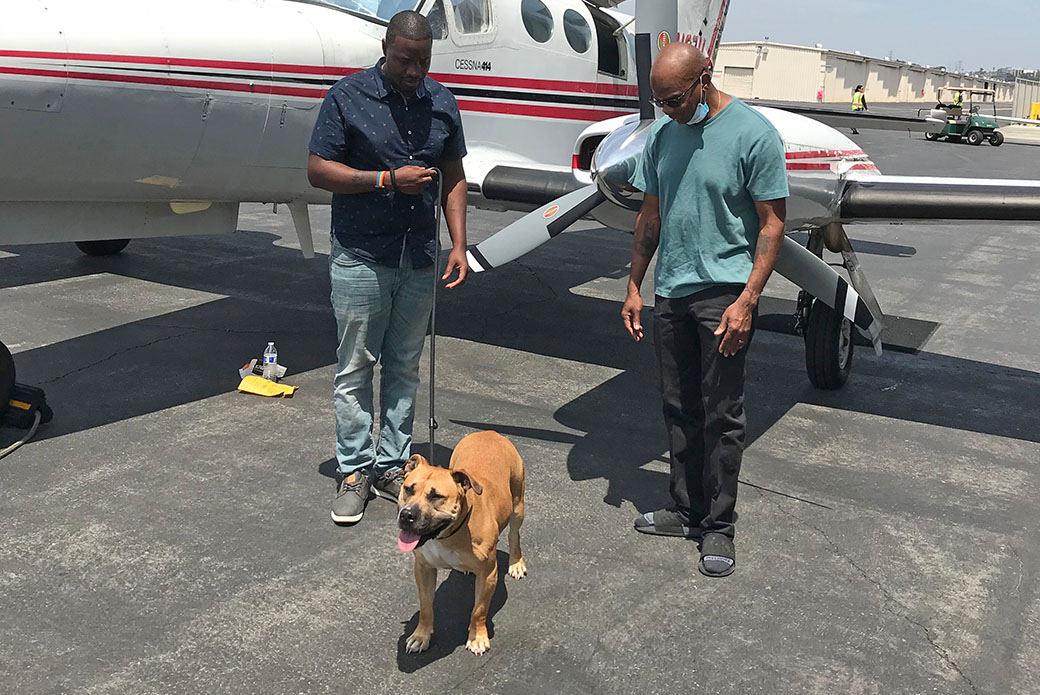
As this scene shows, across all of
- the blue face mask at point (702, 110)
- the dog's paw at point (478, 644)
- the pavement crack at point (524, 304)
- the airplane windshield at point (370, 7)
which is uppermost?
the airplane windshield at point (370, 7)

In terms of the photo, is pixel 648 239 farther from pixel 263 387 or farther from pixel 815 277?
pixel 263 387

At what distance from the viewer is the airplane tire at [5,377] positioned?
522cm

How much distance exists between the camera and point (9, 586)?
3795 mm

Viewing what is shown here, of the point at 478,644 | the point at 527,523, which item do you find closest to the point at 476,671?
the point at 478,644

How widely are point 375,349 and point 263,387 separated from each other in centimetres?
186

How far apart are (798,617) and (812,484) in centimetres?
148

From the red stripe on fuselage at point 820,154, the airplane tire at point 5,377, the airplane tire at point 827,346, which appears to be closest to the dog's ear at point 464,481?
the airplane tire at point 5,377

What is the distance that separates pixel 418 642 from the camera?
3.43 metres

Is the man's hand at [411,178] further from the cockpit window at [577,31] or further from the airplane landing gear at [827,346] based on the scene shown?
the cockpit window at [577,31]

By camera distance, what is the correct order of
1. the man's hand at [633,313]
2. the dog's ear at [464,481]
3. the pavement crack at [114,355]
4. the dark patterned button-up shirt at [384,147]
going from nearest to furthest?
1. the dog's ear at [464,481]
2. the dark patterned button-up shirt at [384,147]
3. the man's hand at [633,313]
4. the pavement crack at [114,355]

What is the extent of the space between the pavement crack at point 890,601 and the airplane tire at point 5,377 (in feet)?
13.6

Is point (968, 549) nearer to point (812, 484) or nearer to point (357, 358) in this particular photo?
point (812, 484)

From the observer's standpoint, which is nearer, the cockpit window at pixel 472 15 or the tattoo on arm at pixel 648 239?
the tattoo on arm at pixel 648 239

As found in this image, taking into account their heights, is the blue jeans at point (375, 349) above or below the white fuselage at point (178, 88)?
below
